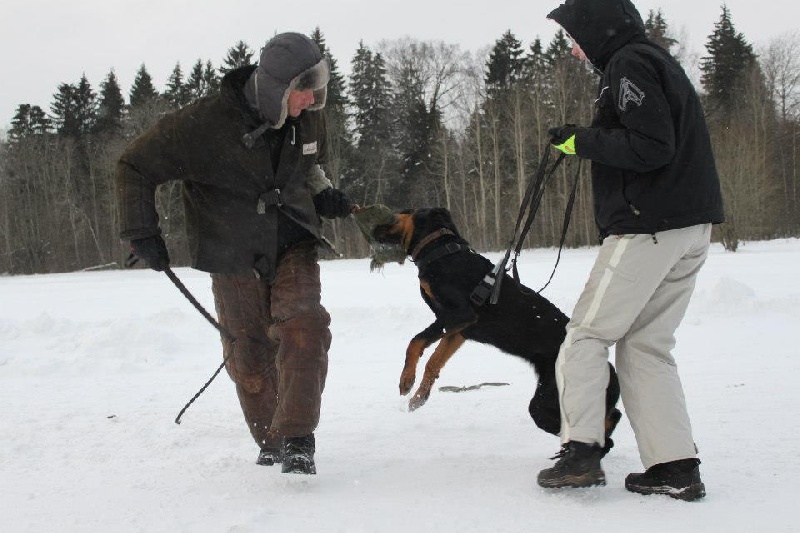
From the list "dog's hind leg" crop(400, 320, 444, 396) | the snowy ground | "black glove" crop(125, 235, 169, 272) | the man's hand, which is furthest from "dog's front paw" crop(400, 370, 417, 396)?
the man's hand

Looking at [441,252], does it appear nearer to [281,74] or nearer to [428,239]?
[428,239]

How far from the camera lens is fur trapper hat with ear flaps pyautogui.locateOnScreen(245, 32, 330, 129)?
2.67m

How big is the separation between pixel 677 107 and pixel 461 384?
2.97 meters

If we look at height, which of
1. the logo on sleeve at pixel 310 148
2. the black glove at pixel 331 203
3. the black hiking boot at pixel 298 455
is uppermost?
the logo on sleeve at pixel 310 148

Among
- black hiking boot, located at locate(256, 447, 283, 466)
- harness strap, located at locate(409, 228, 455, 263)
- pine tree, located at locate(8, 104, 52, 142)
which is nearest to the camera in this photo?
black hiking boot, located at locate(256, 447, 283, 466)

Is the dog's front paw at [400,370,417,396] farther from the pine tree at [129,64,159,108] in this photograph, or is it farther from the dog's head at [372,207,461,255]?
the pine tree at [129,64,159,108]

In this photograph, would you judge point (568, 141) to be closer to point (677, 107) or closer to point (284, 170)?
point (677, 107)

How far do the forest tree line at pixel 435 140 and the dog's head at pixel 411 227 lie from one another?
861 inches

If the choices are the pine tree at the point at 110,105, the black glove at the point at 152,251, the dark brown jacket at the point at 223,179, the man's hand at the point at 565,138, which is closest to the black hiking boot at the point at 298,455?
the dark brown jacket at the point at 223,179

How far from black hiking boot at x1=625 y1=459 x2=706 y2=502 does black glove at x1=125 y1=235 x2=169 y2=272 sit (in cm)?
204

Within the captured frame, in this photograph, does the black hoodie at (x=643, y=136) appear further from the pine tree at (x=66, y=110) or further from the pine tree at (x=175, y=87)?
the pine tree at (x=66, y=110)

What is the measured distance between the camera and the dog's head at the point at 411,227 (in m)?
3.81

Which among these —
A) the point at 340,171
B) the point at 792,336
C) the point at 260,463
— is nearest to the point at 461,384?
the point at 260,463

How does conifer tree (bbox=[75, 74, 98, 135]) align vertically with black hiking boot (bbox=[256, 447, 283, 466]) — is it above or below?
above
